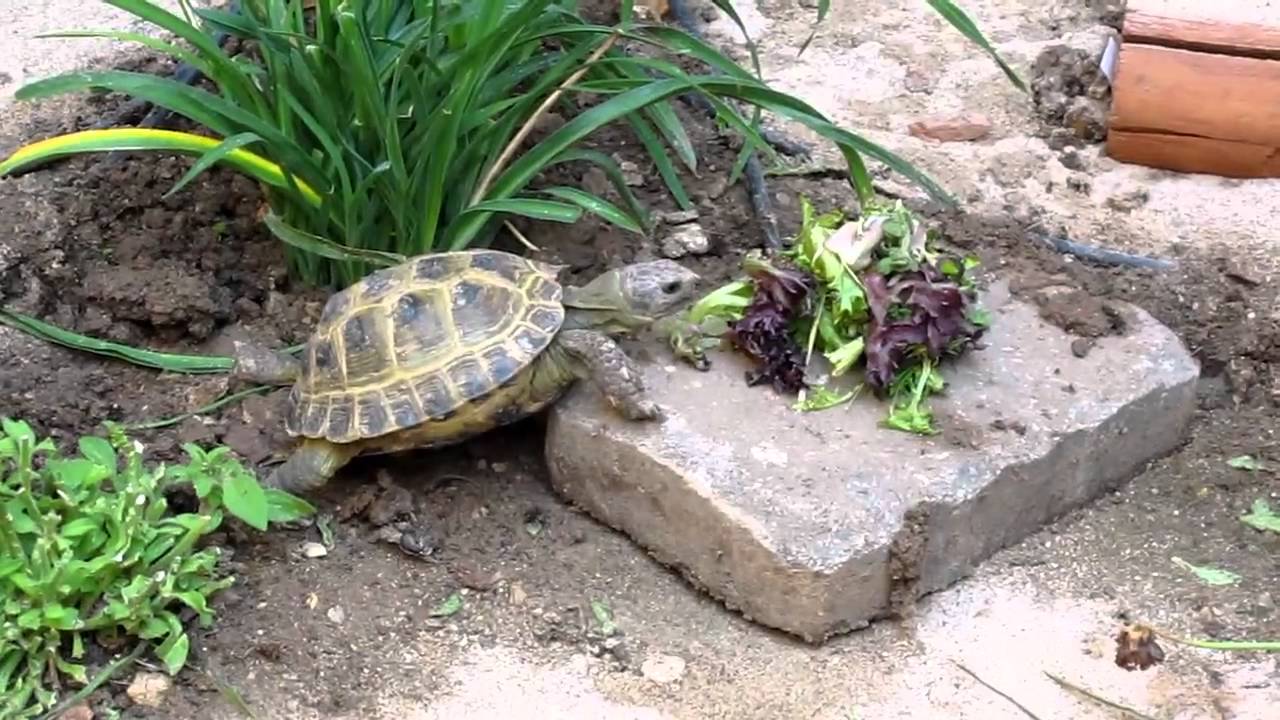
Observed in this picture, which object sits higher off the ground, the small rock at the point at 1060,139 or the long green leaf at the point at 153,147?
the long green leaf at the point at 153,147

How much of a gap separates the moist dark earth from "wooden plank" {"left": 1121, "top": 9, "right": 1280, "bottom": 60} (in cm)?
54

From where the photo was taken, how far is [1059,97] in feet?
14.0

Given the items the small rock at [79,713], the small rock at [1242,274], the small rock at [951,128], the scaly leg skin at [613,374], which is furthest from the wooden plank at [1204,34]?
the small rock at [79,713]

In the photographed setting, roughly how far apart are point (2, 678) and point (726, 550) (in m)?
1.21

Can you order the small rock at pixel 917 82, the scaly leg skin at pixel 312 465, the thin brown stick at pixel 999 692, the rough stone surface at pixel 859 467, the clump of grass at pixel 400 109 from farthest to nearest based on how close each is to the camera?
the small rock at pixel 917 82, the clump of grass at pixel 400 109, the scaly leg skin at pixel 312 465, the rough stone surface at pixel 859 467, the thin brown stick at pixel 999 692

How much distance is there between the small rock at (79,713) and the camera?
7.88 feet

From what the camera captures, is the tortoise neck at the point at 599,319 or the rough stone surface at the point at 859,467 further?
the tortoise neck at the point at 599,319

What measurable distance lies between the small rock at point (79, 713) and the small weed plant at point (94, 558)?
29mm

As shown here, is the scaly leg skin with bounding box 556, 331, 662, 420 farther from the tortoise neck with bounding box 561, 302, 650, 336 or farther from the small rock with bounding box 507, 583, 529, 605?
the small rock with bounding box 507, 583, 529, 605

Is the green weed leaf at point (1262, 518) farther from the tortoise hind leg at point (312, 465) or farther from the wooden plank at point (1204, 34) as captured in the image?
the tortoise hind leg at point (312, 465)

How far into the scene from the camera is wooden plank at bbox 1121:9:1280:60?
3781mm

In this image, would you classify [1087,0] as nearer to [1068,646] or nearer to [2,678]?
[1068,646]

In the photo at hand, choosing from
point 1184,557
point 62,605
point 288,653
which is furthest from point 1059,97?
point 62,605

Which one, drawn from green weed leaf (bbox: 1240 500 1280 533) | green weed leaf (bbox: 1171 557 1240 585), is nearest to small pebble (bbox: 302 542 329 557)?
green weed leaf (bbox: 1171 557 1240 585)
